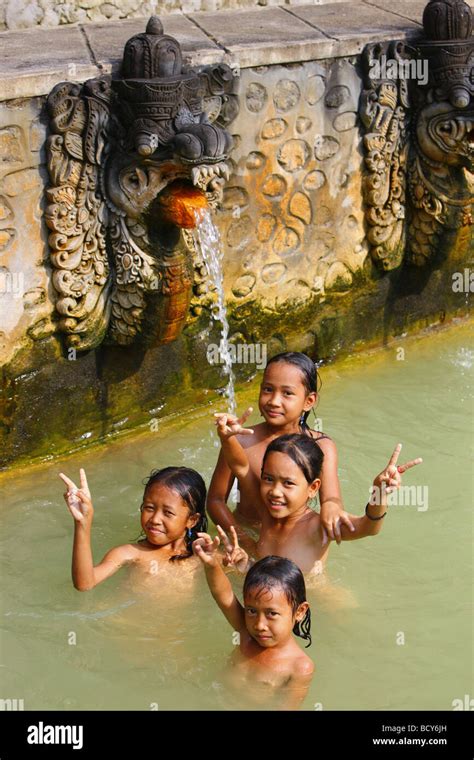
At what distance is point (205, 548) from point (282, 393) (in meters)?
1.10

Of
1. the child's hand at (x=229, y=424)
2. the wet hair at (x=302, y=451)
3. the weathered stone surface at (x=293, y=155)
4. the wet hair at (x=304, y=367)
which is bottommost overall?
the wet hair at (x=302, y=451)

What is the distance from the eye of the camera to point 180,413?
21.9 ft

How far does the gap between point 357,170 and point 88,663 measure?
320 centimetres

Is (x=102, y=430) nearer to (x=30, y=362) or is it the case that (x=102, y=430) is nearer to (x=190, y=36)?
(x=30, y=362)

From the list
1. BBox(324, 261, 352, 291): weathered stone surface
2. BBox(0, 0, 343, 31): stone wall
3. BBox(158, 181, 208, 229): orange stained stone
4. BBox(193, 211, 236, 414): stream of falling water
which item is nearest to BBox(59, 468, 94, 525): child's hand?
BBox(158, 181, 208, 229): orange stained stone

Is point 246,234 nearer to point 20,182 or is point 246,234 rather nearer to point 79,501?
point 20,182

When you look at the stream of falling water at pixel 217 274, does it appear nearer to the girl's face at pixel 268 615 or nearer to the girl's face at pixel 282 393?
the girl's face at pixel 282 393

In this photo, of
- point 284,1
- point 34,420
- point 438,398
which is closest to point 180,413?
point 34,420

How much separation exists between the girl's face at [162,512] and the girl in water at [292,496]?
29 cm

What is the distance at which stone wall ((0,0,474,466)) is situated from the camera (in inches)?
226

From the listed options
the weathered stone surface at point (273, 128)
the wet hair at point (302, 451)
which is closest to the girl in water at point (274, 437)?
the wet hair at point (302, 451)

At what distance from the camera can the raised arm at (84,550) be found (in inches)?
187

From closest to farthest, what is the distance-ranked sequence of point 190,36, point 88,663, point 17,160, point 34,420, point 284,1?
point 88,663
point 17,160
point 34,420
point 190,36
point 284,1

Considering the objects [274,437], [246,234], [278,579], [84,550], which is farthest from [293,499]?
[246,234]
